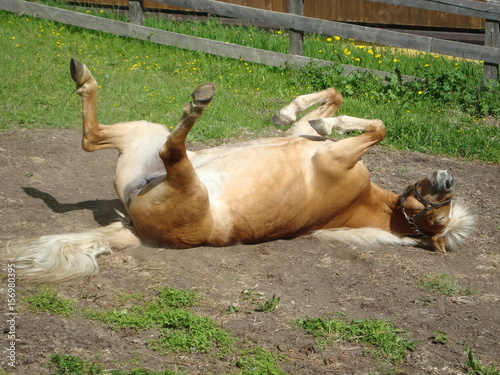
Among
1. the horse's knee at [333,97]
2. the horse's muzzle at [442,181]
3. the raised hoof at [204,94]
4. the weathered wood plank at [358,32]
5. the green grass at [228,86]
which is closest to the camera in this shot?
the raised hoof at [204,94]

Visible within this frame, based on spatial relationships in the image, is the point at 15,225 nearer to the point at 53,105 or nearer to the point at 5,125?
the point at 5,125

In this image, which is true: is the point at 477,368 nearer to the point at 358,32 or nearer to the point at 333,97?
the point at 333,97

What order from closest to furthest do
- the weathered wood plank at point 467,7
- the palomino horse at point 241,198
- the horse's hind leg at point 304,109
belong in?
the palomino horse at point 241,198 → the horse's hind leg at point 304,109 → the weathered wood plank at point 467,7

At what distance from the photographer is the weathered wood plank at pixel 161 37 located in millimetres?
9047

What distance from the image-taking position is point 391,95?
829 centimetres

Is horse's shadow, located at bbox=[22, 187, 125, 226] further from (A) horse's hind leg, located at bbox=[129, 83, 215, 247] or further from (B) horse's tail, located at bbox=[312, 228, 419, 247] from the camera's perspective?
(B) horse's tail, located at bbox=[312, 228, 419, 247]

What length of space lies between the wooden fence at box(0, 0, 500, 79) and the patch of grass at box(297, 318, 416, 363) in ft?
18.6

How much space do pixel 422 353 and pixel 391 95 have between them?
5336 millimetres

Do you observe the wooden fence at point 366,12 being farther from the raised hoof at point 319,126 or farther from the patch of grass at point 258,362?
the patch of grass at point 258,362

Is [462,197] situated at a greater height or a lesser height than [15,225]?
lesser

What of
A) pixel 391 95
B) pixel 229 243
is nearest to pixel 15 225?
pixel 229 243

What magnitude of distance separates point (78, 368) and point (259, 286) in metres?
1.39

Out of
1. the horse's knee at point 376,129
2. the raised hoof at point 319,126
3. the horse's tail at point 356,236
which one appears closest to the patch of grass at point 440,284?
the horse's tail at point 356,236

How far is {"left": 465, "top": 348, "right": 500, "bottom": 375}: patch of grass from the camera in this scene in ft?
10.5
